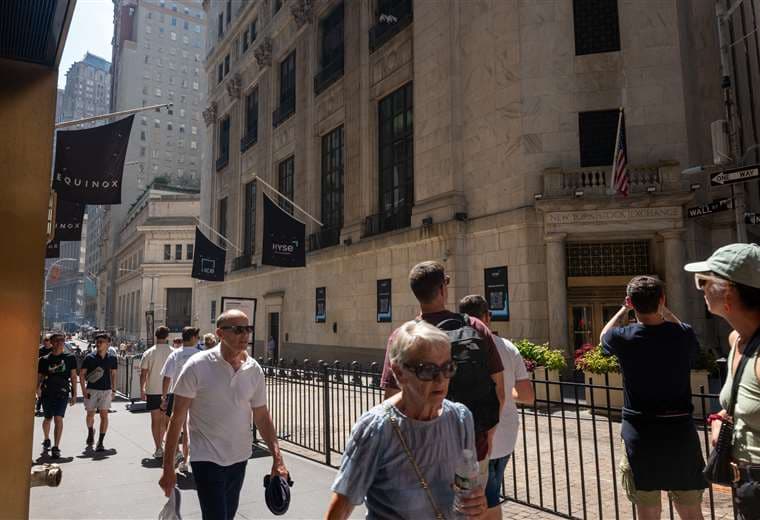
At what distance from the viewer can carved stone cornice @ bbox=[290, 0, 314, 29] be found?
28.9 m

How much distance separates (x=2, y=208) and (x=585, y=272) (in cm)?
1619

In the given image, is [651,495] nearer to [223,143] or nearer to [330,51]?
[330,51]

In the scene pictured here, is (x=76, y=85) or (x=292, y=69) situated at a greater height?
(x=76, y=85)

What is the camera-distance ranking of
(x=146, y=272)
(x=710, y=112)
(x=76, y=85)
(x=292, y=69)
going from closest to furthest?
1. (x=710, y=112)
2. (x=292, y=69)
3. (x=146, y=272)
4. (x=76, y=85)

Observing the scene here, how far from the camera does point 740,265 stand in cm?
254

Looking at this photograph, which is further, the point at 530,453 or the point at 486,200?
the point at 486,200

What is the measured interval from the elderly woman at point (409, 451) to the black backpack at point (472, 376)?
1.00 meters

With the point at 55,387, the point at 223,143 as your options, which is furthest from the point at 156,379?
the point at 223,143

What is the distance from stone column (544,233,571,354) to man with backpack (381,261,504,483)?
12910 millimetres

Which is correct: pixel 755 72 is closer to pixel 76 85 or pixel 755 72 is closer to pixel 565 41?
pixel 565 41

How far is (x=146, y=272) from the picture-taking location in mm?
69938

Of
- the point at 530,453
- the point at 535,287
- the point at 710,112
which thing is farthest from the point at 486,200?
the point at 530,453

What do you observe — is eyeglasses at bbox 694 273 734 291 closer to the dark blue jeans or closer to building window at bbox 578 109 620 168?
the dark blue jeans

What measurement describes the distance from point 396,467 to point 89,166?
33.2 feet
